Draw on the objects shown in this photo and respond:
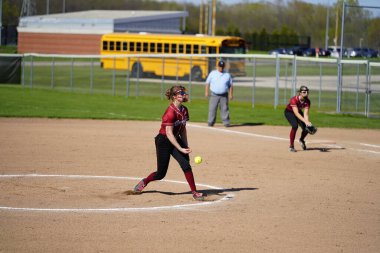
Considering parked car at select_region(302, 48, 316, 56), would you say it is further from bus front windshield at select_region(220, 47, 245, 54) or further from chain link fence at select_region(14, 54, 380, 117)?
bus front windshield at select_region(220, 47, 245, 54)

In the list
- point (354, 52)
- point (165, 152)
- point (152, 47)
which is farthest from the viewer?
point (152, 47)

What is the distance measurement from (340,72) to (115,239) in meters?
21.9

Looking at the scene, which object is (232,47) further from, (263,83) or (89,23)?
(89,23)

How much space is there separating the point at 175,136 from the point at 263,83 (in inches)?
1393

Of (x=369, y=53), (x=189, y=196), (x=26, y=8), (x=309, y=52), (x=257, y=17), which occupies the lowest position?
(x=189, y=196)

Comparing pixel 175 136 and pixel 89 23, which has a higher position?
pixel 89 23

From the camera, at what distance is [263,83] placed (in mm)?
48031

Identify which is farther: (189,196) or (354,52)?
(354,52)

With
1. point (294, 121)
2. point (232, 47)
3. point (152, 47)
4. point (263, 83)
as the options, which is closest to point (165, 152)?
point (294, 121)

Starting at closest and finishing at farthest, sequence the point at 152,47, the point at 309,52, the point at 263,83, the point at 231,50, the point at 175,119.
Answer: the point at 175,119
the point at 263,83
the point at 231,50
the point at 152,47
the point at 309,52

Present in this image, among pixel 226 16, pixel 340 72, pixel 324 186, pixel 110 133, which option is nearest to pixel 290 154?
pixel 324 186

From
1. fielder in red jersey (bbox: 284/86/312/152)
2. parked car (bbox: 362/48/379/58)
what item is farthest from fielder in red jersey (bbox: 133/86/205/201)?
parked car (bbox: 362/48/379/58)

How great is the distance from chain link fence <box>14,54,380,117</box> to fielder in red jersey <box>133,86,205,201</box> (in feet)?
59.3

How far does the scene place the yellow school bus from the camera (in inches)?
1762
